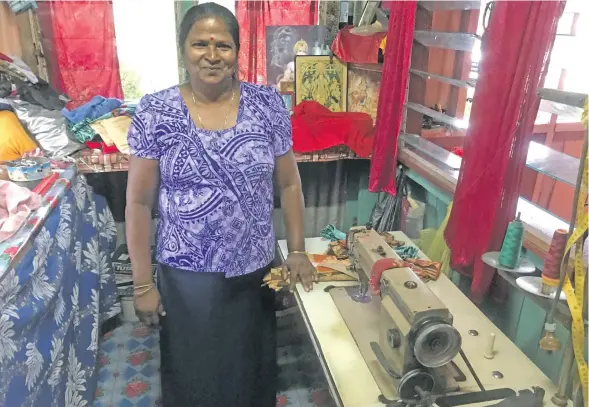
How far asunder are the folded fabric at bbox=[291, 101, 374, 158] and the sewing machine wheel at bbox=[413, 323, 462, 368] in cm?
155

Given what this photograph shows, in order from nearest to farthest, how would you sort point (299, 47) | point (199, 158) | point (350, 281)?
point (199, 158)
point (350, 281)
point (299, 47)

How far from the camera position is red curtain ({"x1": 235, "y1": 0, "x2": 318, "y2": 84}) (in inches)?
123

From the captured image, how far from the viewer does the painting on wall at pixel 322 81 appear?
2.88 metres

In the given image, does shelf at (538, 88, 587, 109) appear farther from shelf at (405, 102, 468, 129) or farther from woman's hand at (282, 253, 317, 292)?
woman's hand at (282, 253, 317, 292)

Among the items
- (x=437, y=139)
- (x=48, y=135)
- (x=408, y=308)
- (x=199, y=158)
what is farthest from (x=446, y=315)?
(x=48, y=135)

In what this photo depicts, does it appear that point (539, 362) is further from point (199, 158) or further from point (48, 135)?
point (48, 135)

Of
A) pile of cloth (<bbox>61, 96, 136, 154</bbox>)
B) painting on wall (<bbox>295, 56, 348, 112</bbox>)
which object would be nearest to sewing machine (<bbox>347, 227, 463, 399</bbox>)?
pile of cloth (<bbox>61, 96, 136, 154</bbox>)

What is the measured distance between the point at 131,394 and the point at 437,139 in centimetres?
187

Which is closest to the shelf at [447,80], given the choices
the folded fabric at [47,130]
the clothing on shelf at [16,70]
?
the folded fabric at [47,130]

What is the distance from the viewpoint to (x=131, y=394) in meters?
2.25

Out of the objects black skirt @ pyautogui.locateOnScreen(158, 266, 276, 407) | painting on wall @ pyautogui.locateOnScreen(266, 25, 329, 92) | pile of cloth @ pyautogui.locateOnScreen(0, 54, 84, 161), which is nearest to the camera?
black skirt @ pyautogui.locateOnScreen(158, 266, 276, 407)

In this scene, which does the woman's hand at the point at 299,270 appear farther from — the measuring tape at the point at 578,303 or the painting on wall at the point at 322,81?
the painting on wall at the point at 322,81

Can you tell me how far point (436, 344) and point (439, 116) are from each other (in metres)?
1.15

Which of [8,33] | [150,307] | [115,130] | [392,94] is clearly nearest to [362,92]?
[392,94]
